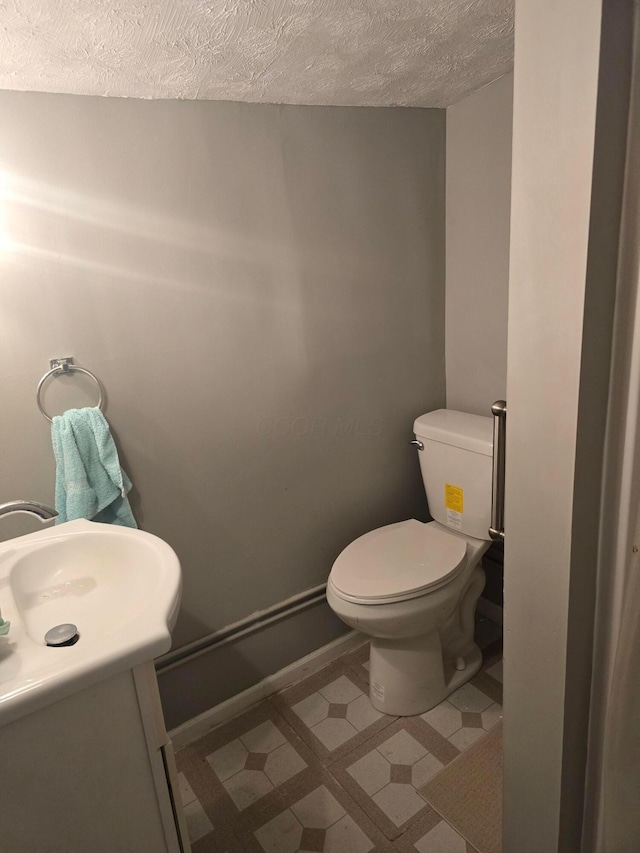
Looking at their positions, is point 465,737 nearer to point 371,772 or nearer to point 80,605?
point 371,772

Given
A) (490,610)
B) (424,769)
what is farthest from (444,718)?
(490,610)

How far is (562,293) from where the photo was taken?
2.25 feet

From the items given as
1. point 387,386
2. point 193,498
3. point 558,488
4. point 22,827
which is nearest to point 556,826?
point 558,488

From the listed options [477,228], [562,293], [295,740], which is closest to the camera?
[562,293]

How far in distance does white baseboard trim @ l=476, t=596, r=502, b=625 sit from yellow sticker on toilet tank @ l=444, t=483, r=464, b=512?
0.52 metres

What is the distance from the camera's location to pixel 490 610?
2.00 m

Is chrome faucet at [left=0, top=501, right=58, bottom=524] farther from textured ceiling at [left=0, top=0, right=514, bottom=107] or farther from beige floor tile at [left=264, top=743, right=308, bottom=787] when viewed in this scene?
beige floor tile at [left=264, top=743, right=308, bottom=787]

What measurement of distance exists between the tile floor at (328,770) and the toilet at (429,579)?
84 mm

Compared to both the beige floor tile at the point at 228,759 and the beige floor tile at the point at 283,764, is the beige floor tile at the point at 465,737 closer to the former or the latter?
the beige floor tile at the point at 283,764

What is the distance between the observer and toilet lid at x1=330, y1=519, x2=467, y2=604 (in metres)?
1.48

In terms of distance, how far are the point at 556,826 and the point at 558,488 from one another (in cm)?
60

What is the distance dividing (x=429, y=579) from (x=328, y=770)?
2.03 ft

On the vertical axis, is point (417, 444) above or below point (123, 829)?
above

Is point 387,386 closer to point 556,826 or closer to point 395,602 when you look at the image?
point 395,602
